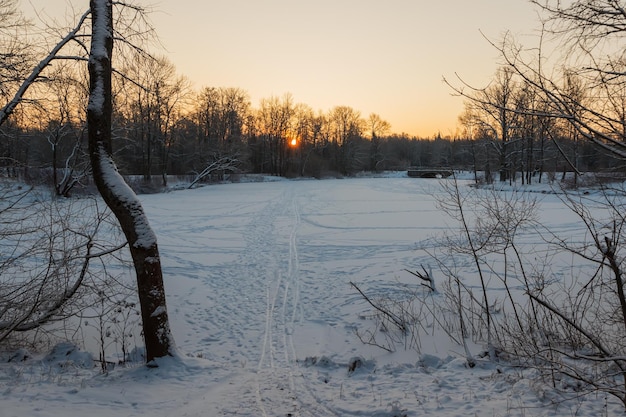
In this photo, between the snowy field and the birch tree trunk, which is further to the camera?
the birch tree trunk

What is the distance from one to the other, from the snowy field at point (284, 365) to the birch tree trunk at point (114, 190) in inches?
22.1

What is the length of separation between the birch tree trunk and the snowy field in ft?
1.84

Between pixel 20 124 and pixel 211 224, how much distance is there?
1194cm

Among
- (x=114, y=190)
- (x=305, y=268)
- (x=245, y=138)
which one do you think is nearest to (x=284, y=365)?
(x=114, y=190)

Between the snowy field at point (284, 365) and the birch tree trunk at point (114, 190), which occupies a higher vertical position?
the birch tree trunk at point (114, 190)

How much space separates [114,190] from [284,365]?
3.69 meters

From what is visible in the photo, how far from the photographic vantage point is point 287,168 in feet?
252

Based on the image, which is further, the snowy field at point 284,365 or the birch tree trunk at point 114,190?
the birch tree trunk at point 114,190

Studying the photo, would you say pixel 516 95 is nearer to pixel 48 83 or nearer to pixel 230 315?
pixel 230 315

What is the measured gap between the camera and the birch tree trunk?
5.34 meters

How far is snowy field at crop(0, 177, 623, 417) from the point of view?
4277 mm

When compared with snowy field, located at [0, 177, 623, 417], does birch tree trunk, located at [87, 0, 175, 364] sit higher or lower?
higher

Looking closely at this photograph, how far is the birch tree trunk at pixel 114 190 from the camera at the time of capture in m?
5.34

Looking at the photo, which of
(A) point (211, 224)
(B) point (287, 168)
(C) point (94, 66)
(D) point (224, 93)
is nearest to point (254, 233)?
(A) point (211, 224)
